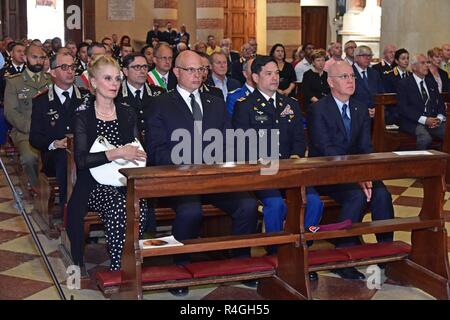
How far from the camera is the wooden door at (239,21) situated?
22547 millimetres

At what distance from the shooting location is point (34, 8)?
2120 cm

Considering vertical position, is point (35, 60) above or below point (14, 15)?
below

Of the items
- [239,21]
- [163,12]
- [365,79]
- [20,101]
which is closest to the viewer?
[20,101]

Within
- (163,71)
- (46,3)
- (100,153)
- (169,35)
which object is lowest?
(100,153)

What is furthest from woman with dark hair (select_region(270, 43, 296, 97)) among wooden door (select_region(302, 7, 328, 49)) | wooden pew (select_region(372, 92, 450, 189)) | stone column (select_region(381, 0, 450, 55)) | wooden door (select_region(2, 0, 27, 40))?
wooden door (select_region(2, 0, 27, 40))

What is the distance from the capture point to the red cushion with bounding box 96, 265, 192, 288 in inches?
158

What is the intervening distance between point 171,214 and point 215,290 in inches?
28.3

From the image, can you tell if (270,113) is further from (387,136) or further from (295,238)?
(387,136)

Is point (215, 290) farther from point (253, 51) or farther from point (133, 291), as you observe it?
point (253, 51)

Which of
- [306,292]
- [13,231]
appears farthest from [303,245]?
[13,231]

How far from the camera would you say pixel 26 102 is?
682 cm

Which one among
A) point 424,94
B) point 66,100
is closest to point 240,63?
point 424,94

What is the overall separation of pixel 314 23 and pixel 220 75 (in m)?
14.8

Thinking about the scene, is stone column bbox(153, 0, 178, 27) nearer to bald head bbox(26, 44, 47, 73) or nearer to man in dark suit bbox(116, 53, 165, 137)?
bald head bbox(26, 44, 47, 73)
